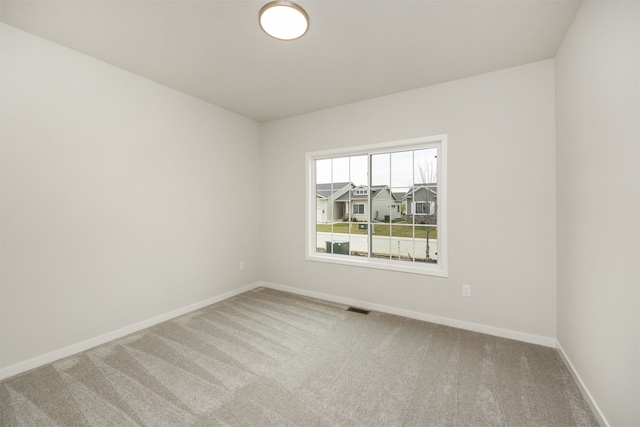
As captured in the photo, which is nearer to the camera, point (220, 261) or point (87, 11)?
point (87, 11)

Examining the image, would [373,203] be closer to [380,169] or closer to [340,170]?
[380,169]

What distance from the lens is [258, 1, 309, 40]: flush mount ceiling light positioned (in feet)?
5.67

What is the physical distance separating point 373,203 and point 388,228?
387 millimetres

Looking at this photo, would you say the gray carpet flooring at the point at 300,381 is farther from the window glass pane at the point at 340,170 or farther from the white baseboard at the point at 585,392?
the window glass pane at the point at 340,170

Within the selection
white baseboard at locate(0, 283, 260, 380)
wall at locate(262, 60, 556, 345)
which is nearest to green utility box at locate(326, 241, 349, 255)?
wall at locate(262, 60, 556, 345)

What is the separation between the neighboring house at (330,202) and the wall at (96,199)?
1396mm

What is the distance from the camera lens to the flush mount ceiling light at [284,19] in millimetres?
1729

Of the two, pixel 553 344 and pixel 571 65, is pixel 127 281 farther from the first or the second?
pixel 571 65

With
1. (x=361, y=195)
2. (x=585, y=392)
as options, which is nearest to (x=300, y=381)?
(x=585, y=392)

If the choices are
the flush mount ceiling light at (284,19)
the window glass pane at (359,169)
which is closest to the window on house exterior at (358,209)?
the window glass pane at (359,169)

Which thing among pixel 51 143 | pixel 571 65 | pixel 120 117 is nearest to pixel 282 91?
pixel 120 117

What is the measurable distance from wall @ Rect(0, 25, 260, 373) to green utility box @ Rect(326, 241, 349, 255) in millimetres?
1536

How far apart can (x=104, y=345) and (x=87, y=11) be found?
9.11 feet

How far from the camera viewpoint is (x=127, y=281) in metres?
2.69
